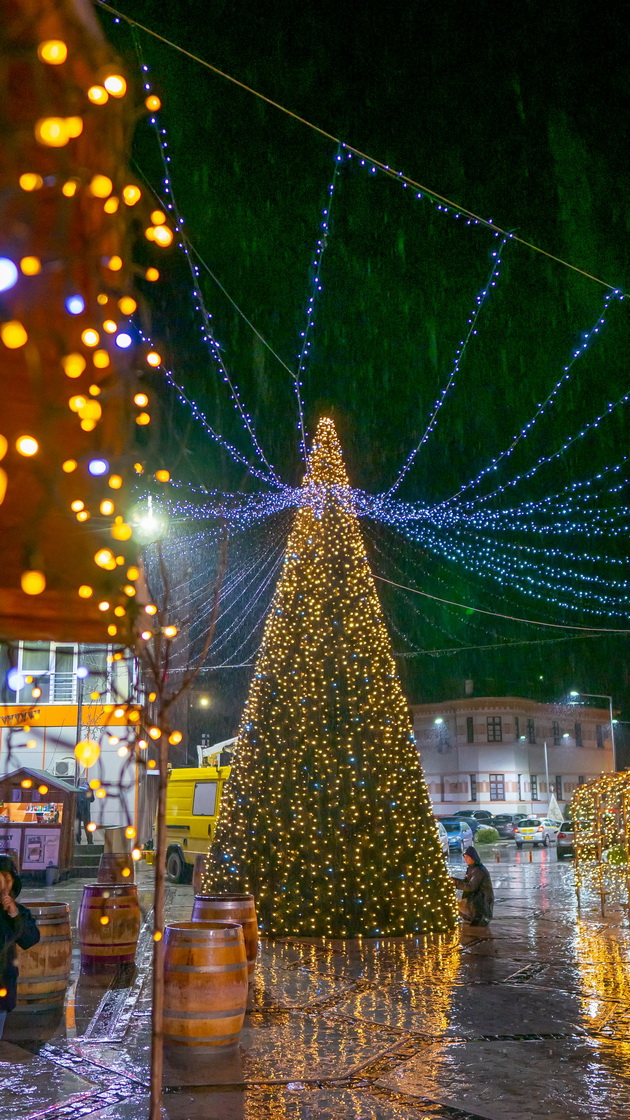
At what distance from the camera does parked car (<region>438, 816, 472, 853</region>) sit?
3083 centimetres

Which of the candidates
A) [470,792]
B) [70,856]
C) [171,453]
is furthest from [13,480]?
[470,792]

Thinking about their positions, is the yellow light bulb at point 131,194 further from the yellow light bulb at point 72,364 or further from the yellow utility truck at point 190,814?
the yellow utility truck at point 190,814

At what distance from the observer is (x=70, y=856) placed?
20.5 m

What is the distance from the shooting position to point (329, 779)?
1230 cm

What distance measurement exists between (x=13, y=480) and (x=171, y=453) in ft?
5.23

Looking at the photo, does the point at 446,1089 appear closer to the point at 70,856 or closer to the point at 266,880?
the point at 266,880

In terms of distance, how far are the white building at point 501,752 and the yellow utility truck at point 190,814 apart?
1373 inches

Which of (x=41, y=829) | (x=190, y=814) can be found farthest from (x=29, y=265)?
(x=190, y=814)

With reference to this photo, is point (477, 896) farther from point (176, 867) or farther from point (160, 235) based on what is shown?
point (160, 235)

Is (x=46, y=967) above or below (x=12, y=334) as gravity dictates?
below

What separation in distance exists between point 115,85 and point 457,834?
102ft

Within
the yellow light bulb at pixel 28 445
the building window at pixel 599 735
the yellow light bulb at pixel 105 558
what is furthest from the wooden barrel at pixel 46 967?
the building window at pixel 599 735

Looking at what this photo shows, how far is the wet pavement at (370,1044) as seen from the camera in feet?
18.3

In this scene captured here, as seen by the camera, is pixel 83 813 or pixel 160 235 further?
pixel 83 813
